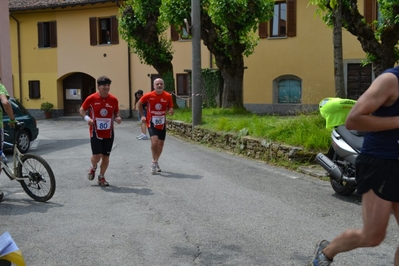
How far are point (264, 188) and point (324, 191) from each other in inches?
36.0

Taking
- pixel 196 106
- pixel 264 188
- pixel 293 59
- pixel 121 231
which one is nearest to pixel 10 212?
pixel 121 231

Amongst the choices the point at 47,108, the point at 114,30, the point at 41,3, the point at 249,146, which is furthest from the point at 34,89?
the point at 249,146

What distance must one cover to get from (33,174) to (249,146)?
6.15 meters

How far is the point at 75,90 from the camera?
1478 inches

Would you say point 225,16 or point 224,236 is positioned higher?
point 225,16

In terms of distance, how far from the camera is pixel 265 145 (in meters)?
12.1

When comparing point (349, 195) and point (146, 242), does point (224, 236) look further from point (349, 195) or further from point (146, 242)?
point (349, 195)

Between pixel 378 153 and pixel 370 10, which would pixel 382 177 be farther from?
pixel 370 10

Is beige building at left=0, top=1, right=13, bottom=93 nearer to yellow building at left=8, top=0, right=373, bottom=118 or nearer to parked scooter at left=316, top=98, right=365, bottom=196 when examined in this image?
yellow building at left=8, top=0, right=373, bottom=118

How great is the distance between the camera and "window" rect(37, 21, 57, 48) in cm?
3669

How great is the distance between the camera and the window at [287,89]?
28530mm

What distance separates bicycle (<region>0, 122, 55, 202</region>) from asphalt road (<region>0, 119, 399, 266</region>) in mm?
162

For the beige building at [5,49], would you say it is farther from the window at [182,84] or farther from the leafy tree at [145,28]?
the window at [182,84]

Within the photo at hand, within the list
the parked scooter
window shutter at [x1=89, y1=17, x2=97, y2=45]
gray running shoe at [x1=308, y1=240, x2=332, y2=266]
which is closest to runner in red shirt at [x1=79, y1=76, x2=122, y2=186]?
the parked scooter
